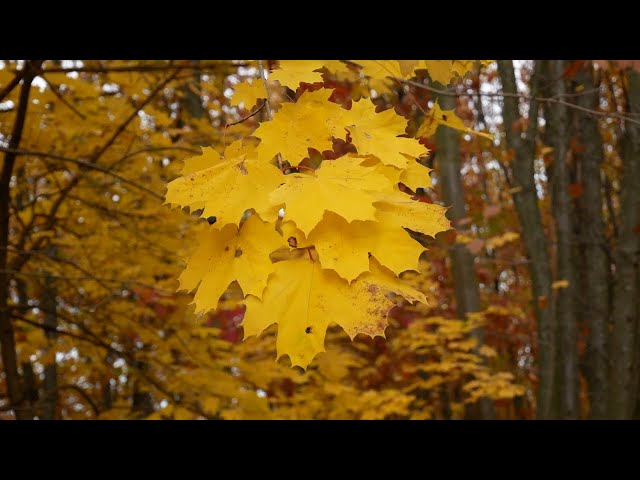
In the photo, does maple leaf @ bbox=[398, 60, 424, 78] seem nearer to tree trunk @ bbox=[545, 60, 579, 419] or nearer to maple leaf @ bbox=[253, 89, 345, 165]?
maple leaf @ bbox=[253, 89, 345, 165]

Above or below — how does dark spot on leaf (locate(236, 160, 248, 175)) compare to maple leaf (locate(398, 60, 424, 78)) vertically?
below

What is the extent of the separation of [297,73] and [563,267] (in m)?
4.10

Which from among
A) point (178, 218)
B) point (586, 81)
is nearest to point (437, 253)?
point (586, 81)

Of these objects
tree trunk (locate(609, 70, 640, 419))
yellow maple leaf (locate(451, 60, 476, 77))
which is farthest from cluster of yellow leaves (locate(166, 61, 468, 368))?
tree trunk (locate(609, 70, 640, 419))

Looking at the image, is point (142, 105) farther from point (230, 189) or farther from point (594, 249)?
point (594, 249)

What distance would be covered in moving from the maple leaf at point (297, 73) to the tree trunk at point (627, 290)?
3.49 m

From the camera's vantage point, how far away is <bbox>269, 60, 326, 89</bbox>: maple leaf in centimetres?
114

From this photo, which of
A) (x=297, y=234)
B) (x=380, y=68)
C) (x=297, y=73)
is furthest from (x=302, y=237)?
(x=380, y=68)

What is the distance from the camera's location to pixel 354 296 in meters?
0.93

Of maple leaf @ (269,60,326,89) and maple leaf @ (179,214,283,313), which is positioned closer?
maple leaf @ (179,214,283,313)

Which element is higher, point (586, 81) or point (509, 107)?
point (586, 81)

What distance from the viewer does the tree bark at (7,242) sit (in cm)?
246
